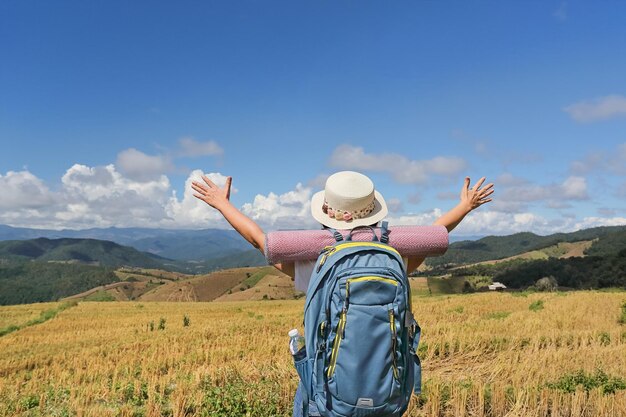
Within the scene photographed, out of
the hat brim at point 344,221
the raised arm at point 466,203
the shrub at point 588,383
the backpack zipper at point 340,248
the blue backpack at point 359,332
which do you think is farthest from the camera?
the shrub at point 588,383

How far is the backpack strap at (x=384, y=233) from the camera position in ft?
9.68

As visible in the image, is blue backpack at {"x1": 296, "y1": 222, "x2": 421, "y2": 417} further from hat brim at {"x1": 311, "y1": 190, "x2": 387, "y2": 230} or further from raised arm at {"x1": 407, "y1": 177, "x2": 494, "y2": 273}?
raised arm at {"x1": 407, "y1": 177, "x2": 494, "y2": 273}

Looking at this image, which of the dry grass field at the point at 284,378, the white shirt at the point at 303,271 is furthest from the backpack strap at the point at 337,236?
the dry grass field at the point at 284,378

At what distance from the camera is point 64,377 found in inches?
378

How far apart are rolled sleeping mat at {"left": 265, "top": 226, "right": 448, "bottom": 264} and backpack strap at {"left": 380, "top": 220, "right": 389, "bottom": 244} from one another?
0.03m

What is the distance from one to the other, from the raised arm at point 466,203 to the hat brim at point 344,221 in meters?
0.71

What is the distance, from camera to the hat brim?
3012 mm

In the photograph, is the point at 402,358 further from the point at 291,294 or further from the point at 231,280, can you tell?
the point at 231,280

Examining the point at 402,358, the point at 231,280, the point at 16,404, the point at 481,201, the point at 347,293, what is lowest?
the point at 231,280

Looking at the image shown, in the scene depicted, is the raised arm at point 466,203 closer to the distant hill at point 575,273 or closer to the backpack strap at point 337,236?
the backpack strap at point 337,236

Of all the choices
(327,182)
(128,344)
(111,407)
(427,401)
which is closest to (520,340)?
(427,401)

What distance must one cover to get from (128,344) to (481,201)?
1453 centimetres

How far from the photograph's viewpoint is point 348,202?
2980 millimetres

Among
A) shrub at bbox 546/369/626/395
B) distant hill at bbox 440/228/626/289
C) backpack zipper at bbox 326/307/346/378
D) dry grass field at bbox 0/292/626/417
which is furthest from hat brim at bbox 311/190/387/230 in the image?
distant hill at bbox 440/228/626/289
